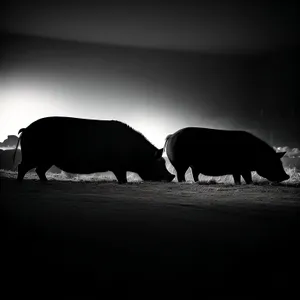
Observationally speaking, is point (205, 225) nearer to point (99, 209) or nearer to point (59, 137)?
point (99, 209)

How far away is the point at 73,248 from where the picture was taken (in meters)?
1.71

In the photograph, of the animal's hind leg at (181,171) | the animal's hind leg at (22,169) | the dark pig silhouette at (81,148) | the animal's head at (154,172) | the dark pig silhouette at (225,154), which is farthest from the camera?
the animal's hind leg at (181,171)

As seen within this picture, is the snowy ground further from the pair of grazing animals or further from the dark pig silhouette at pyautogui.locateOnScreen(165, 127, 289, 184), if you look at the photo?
the dark pig silhouette at pyautogui.locateOnScreen(165, 127, 289, 184)

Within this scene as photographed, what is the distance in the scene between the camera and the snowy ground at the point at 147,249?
4.39 feet

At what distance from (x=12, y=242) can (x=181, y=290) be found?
1065mm

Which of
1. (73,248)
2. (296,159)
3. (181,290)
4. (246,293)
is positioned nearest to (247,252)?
(246,293)

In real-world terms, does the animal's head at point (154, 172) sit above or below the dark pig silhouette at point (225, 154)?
below

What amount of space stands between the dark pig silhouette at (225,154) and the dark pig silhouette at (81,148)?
3.39 feet

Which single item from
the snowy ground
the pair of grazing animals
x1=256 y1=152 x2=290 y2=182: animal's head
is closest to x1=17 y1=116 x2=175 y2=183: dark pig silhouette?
the pair of grazing animals

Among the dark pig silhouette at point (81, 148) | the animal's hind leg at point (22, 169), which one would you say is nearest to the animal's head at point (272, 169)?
the dark pig silhouette at point (81, 148)

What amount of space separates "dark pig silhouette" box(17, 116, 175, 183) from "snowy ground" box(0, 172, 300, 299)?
3586 mm

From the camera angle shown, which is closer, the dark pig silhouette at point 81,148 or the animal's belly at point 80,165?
the dark pig silhouette at point 81,148

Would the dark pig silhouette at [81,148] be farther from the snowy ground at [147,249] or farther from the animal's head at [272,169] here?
the snowy ground at [147,249]

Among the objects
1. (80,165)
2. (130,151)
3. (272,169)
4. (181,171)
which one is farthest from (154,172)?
(272,169)
